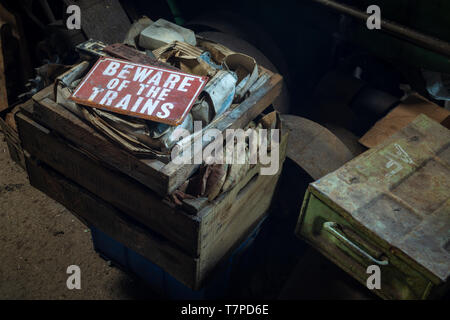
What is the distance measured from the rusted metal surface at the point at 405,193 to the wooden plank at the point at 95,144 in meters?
0.71

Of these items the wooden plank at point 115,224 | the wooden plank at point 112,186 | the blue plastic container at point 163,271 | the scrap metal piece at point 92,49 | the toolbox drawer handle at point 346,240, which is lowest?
the blue plastic container at point 163,271

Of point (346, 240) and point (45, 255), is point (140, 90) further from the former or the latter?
point (45, 255)

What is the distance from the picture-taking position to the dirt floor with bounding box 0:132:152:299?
2.56 metres

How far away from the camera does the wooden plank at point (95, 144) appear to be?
172 centimetres

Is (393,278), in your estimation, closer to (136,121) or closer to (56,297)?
(136,121)

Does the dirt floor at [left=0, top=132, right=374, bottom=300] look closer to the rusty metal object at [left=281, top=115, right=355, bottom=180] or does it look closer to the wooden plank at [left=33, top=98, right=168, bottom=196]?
the rusty metal object at [left=281, top=115, right=355, bottom=180]

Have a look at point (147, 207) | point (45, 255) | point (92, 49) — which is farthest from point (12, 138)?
point (147, 207)

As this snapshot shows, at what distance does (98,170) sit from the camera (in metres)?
1.94

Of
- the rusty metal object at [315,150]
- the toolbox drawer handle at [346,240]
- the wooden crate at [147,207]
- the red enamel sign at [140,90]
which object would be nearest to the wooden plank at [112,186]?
the wooden crate at [147,207]

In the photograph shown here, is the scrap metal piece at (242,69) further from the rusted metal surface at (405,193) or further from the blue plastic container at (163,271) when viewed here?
the blue plastic container at (163,271)

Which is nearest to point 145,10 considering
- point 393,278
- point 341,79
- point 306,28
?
point 306,28

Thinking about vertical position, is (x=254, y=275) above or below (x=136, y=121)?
below

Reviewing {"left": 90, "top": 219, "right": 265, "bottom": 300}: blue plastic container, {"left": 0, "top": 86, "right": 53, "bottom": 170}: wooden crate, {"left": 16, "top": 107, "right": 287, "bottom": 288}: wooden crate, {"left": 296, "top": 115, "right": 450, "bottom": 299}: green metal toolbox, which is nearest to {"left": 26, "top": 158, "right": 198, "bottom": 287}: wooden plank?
{"left": 16, "top": 107, "right": 287, "bottom": 288}: wooden crate
